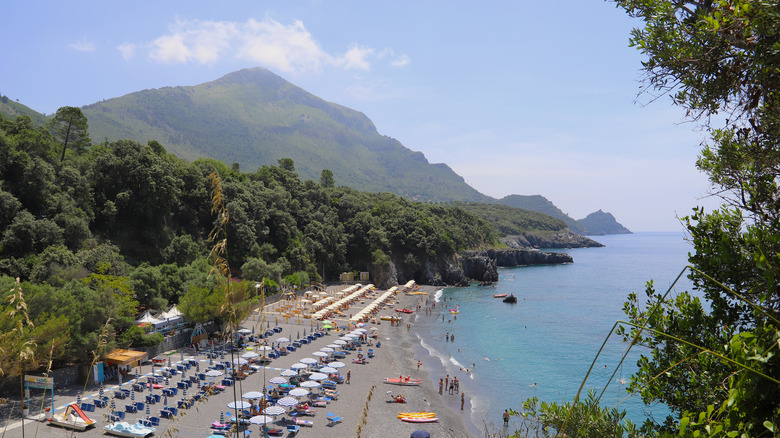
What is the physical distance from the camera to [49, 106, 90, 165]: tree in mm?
38562

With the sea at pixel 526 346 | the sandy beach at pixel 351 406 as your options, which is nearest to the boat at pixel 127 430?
the sandy beach at pixel 351 406

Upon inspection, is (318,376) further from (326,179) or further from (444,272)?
(326,179)

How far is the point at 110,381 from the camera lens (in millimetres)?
20688

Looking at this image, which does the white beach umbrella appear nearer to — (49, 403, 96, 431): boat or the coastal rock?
(49, 403, 96, 431): boat

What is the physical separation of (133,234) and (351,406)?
28.4m

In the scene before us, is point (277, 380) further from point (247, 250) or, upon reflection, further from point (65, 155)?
point (65, 155)

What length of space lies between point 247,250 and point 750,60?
153ft

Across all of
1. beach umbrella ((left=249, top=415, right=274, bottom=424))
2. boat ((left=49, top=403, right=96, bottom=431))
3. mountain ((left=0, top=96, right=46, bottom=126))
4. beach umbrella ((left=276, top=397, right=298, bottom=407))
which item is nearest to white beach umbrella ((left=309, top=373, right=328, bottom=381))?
beach umbrella ((left=276, top=397, right=298, bottom=407))

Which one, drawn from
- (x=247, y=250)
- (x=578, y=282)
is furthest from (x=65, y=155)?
(x=578, y=282)

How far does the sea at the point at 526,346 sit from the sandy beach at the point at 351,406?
4.00 ft

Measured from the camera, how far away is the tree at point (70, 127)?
38562mm

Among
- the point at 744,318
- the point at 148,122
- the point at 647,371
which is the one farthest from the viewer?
the point at 148,122

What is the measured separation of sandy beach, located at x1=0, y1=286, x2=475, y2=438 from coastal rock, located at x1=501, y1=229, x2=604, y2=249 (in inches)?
4057

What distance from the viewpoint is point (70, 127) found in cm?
3988
